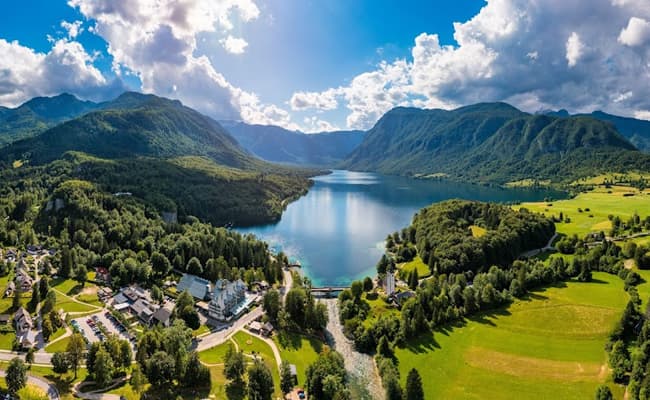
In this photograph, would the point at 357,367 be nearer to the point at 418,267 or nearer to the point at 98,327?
the point at 98,327

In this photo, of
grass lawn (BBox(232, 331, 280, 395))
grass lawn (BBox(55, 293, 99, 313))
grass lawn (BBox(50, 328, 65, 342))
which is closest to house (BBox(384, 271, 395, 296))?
grass lawn (BBox(232, 331, 280, 395))

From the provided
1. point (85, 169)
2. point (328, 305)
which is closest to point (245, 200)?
point (85, 169)

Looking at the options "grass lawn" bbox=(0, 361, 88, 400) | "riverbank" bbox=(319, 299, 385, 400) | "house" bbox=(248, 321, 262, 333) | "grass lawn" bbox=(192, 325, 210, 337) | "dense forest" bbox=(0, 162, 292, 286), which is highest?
"dense forest" bbox=(0, 162, 292, 286)

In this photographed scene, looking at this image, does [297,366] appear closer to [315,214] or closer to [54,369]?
[54,369]

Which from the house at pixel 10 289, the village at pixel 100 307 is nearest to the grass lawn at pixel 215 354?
the village at pixel 100 307

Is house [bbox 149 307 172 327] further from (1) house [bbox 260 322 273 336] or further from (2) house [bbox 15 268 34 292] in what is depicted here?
(2) house [bbox 15 268 34 292]
